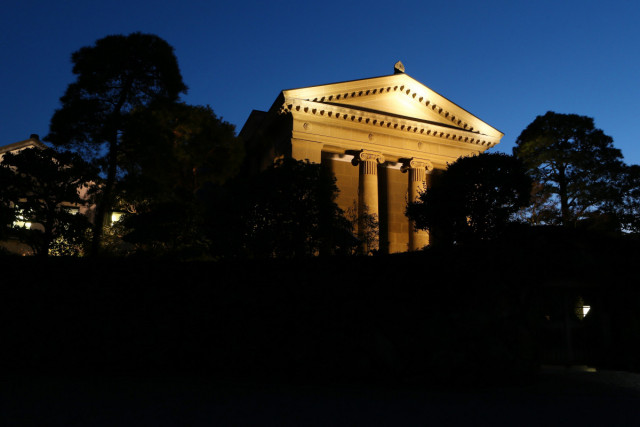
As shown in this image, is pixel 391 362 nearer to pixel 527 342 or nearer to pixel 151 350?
pixel 527 342

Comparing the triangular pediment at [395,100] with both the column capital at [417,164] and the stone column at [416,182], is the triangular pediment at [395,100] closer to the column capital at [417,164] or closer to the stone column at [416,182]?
the column capital at [417,164]

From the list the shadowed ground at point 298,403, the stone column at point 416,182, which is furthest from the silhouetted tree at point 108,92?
the stone column at point 416,182

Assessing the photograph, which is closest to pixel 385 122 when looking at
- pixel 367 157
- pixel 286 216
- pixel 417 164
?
pixel 367 157

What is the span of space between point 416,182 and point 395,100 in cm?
553

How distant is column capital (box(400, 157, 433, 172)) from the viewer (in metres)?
28.3

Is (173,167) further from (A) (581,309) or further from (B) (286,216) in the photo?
(A) (581,309)

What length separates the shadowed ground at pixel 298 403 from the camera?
5.72 metres

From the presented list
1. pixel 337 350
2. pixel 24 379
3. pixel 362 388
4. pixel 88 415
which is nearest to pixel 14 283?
pixel 24 379

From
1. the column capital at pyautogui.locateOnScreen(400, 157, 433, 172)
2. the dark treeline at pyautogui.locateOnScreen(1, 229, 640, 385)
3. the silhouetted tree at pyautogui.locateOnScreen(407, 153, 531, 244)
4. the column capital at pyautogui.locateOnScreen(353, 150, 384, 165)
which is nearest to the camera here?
the dark treeline at pyautogui.locateOnScreen(1, 229, 640, 385)

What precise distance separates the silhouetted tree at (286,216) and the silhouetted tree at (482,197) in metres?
5.69

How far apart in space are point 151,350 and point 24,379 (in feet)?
7.71

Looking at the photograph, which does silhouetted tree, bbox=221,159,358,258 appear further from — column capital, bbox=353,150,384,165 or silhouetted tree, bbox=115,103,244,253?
column capital, bbox=353,150,384,165

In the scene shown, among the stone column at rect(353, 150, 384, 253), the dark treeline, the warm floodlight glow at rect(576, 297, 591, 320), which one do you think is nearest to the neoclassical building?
the stone column at rect(353, 150, 384, 253)

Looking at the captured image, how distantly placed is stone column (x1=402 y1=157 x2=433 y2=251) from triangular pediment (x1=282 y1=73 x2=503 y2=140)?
274 cm
